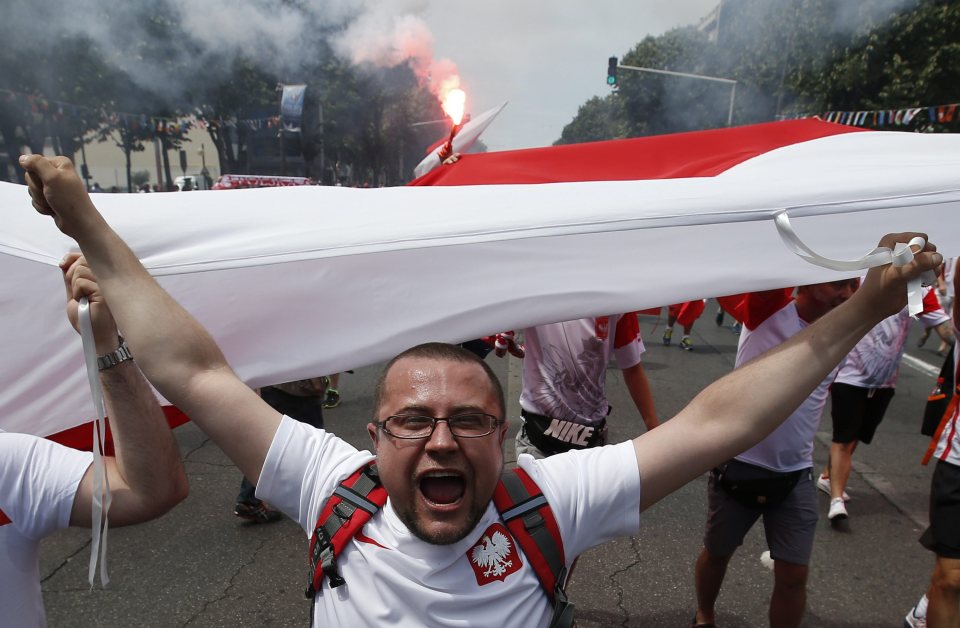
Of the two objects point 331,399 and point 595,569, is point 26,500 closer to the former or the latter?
point 595,569

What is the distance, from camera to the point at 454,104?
3861 mm

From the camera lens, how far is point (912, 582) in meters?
3.60

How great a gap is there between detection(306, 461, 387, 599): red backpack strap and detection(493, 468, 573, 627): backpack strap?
0.29 m

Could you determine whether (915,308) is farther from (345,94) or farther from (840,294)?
(345,94)

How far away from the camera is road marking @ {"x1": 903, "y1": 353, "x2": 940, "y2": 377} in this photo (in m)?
8.58

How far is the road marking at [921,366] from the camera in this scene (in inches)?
338

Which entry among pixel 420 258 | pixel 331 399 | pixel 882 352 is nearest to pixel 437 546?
pixel 420 258

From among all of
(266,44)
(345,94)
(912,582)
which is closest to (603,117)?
(345,94)

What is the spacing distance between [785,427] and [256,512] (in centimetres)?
312

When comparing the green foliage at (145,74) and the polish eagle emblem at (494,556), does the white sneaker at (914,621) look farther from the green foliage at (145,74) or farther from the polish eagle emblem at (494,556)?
the green foliage at (145,74)

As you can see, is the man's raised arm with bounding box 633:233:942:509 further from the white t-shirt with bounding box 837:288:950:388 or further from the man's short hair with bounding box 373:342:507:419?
the white t-shirt with bounding box 837:288:950:388

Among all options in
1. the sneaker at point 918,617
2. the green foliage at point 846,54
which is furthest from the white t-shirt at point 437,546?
the green foliage at point 846,54

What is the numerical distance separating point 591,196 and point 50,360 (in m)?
1.42

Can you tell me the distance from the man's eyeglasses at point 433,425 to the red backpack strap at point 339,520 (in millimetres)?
176
